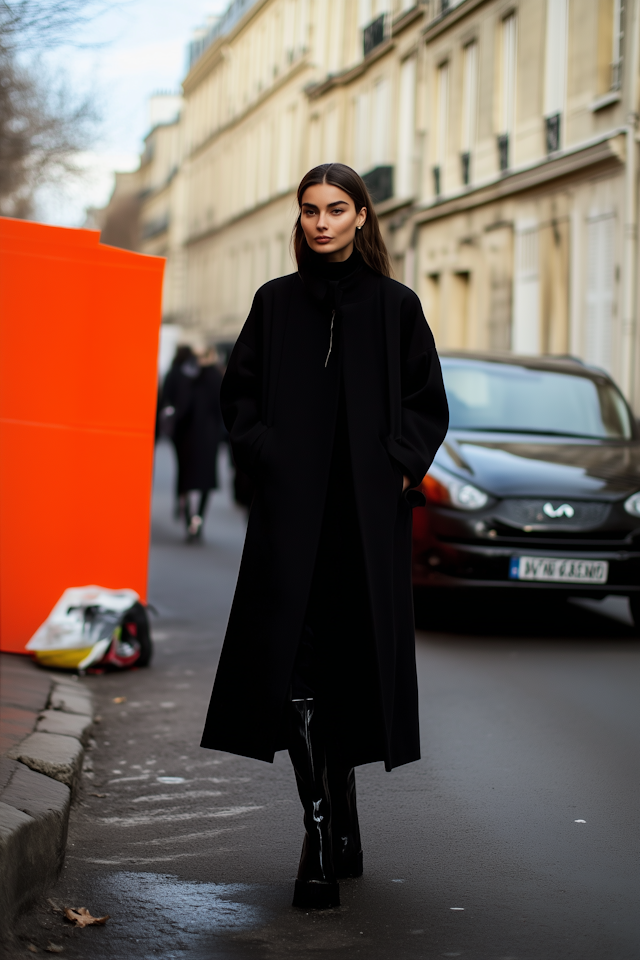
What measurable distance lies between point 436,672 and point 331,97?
1381 inches

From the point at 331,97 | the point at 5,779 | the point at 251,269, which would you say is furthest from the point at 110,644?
the point at 251,269

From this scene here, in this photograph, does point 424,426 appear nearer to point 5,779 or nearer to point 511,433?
point 5,779

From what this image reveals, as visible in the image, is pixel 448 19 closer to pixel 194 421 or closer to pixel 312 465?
pixel 194 421

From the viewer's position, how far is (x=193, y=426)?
14461 mm

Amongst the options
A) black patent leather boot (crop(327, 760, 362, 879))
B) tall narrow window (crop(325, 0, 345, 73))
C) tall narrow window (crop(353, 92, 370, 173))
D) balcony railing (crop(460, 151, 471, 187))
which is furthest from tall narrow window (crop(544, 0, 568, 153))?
black patent leather boot (crop(327, 760, 362, 879))

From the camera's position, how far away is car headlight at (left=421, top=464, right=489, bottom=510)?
8.30 meters

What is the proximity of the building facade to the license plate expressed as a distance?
238 centimetres

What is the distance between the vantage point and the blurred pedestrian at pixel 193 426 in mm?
14211

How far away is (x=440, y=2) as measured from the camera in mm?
29094

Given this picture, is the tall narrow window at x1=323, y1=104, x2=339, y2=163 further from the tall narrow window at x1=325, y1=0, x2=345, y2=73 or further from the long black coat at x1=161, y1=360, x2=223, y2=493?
the long black coat at x1=161, y1=360, x2=223, y2=493

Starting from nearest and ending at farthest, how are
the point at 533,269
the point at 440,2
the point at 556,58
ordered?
the point at 556,58, the point at 533,269, the point at 440,2

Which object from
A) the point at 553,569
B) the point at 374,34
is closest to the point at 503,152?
the point at 374,34

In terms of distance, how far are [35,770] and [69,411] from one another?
10.1 ft

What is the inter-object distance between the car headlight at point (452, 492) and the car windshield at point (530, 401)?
805 mm
